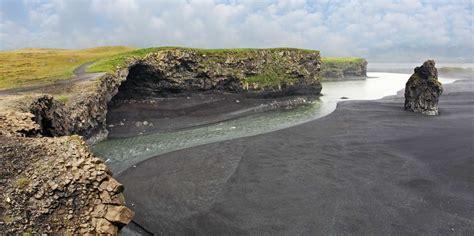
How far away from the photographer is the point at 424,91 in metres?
55.7

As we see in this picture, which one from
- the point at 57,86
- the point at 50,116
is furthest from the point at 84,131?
the point at 57,86

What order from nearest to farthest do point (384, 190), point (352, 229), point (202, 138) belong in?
point (352, 229)
point (384, 190)
point (202, 138)

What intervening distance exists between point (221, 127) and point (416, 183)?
29.8 m

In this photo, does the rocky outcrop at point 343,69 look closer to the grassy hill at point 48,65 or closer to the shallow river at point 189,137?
the grassy hill at point 48,65

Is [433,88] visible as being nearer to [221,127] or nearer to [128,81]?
[221,127]

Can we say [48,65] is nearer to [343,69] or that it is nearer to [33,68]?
[33,68]

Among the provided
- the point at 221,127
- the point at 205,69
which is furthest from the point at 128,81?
the point at 221,127

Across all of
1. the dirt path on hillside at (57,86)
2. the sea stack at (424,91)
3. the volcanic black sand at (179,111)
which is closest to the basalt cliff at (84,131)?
the volcanic black sand at (179,111)

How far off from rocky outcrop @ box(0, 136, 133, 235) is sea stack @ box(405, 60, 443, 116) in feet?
175

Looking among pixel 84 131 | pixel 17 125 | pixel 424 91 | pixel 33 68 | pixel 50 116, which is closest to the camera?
pixel 17 125

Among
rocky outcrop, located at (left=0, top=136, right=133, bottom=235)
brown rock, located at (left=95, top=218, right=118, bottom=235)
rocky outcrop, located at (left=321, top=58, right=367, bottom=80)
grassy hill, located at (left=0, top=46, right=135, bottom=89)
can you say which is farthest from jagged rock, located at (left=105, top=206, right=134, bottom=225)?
rocky outcrop, located at (left=321, top=58, right=367, bottom=80)

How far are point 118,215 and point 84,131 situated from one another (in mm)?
27149

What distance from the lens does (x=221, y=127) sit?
167ft

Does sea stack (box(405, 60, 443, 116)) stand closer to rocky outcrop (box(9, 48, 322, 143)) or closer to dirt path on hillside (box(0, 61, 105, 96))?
rocky outcrop (box(9, 48, 322, 143))
